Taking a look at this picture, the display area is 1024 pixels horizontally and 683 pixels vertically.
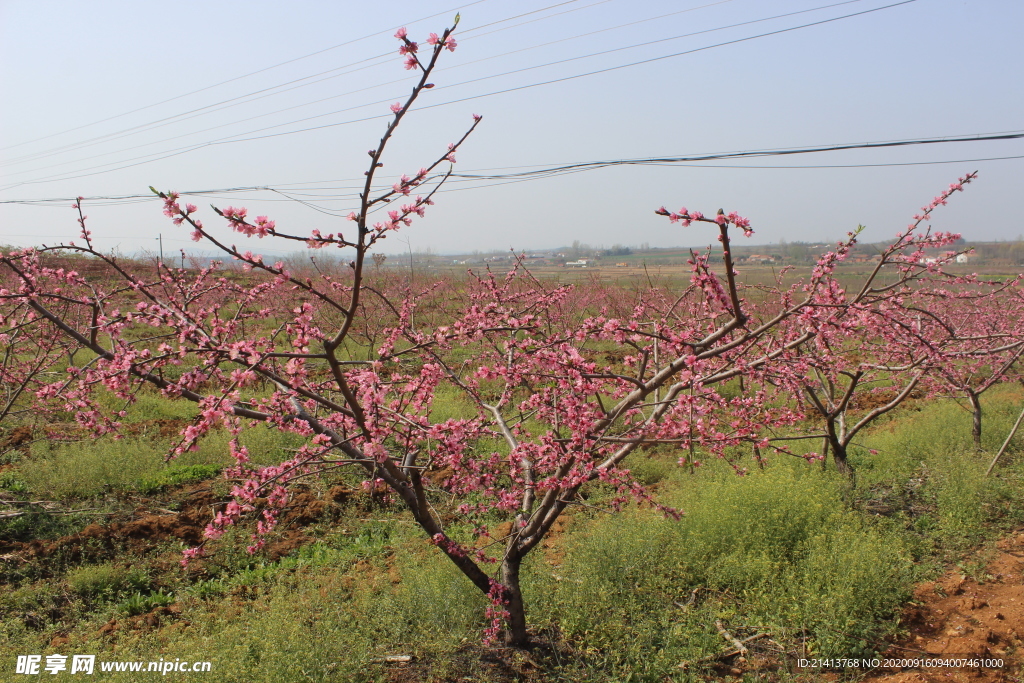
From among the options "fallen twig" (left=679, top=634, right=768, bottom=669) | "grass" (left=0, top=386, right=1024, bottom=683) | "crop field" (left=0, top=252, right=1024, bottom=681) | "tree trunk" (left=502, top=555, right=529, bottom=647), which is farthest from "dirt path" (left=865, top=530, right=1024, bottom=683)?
"tree trunk" (left=502, top=555, right=529, bottom=647)

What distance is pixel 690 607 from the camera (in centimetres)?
422

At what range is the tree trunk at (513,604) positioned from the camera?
12.4 ft

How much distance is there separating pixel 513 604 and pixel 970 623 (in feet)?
9.68

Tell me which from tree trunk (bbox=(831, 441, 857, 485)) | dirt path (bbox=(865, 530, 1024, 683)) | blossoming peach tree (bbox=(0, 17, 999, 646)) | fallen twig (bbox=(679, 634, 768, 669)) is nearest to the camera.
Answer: blossoming peach tree (bbox=(0, 17, 999, 646))

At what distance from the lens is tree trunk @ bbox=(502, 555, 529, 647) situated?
3.78 meters

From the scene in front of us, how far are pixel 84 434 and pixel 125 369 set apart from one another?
6799 mm

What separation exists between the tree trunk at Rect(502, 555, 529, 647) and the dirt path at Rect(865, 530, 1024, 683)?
6.58 ft

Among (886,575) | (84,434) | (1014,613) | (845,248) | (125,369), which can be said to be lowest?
(1014,613)

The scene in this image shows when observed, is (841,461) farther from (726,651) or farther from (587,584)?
(587,584)

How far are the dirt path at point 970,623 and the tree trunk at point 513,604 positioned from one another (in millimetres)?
2004

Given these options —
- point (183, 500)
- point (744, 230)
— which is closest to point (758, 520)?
point (744, 230)

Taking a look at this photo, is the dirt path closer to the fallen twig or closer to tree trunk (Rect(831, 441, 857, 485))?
the fallen twig

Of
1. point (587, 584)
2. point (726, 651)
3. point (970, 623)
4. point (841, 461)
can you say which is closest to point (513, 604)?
point (587, 584)

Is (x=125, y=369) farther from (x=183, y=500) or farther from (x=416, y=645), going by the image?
(x=183, y=500)
